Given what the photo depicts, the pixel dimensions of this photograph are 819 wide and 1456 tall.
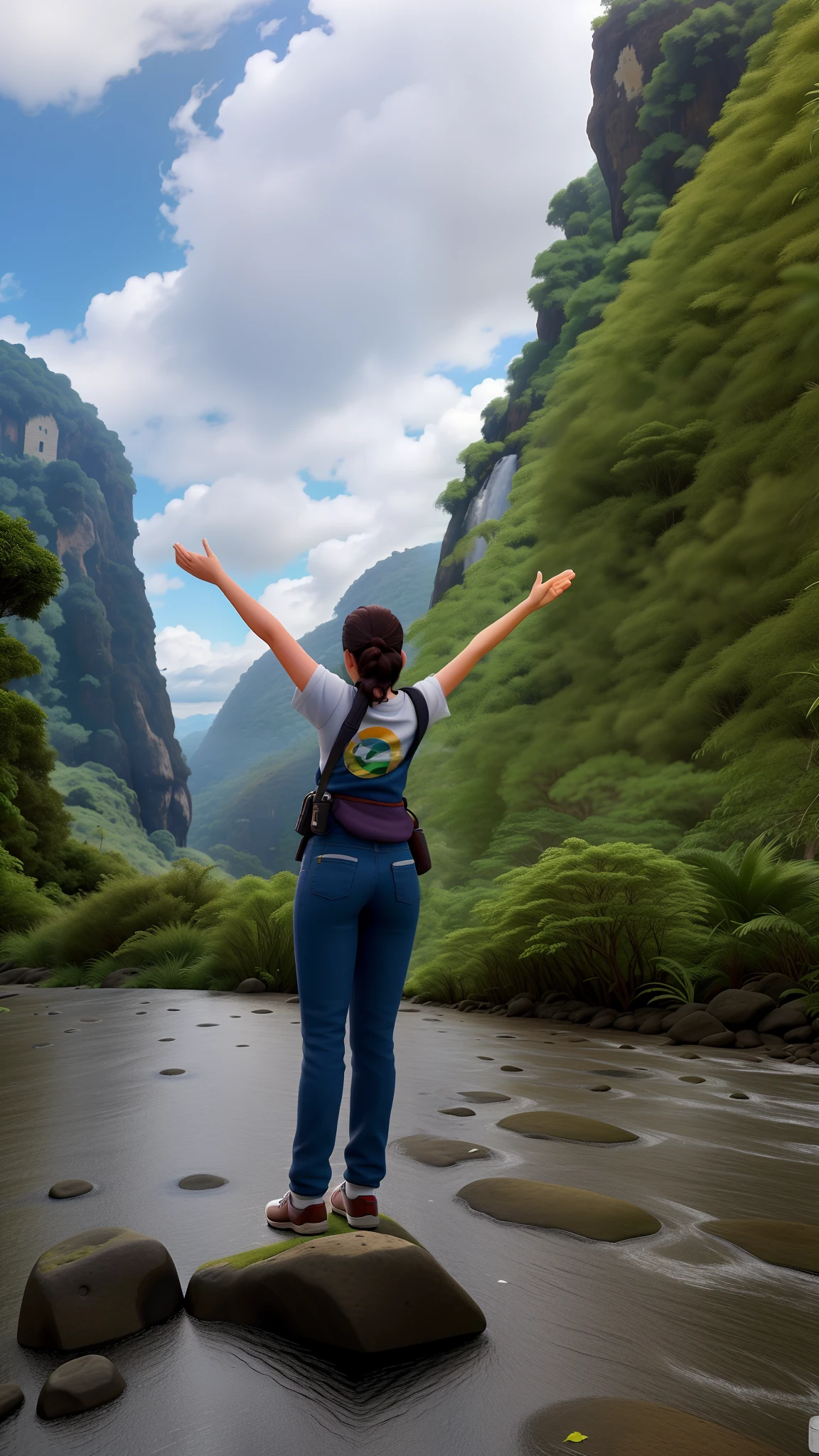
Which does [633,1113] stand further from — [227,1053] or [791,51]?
[791,51]

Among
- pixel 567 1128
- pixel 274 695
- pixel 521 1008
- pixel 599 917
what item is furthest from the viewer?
pixel 274 695

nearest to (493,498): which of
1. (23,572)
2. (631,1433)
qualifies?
(23,572)

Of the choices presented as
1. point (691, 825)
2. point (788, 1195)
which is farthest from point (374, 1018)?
point (691, 825)

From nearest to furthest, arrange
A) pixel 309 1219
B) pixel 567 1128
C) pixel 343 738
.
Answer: pixel 309 1219 < pixel 343 738 < pixel 567 1128

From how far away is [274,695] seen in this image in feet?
546

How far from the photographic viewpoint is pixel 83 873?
2141cm

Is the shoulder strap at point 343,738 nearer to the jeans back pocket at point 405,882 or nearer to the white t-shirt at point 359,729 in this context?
the white t-shirt at point 359,729

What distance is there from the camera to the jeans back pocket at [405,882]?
204cm

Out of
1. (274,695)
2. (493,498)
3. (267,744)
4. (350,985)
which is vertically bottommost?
(350,985)

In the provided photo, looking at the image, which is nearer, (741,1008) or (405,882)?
(405,882)

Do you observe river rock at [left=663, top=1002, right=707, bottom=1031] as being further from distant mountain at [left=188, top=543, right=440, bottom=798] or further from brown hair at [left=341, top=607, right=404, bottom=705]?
distant mountain at [left=188, top=543, right=440, bottom=798]

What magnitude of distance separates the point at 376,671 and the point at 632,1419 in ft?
5.06

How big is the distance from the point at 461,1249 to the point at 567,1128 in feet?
4.07

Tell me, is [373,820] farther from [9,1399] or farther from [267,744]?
[267,744]
